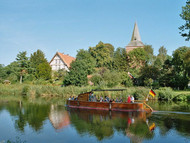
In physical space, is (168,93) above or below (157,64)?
below

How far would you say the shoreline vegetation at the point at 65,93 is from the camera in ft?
106

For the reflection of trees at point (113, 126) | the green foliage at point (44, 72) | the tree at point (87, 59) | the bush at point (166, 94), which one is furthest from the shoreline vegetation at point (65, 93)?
the tree at point (87, 59)

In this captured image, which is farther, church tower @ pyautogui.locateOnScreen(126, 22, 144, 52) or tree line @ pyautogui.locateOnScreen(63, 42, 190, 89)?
church tower @ pyautogui.locateOnScreen(126, 22, 144, 52)

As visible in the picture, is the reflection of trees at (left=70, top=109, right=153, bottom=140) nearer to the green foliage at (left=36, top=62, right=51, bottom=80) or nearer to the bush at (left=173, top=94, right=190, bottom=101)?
the bush at (left=173, top=94, right=190, bottom=101)

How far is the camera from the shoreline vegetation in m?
32.3

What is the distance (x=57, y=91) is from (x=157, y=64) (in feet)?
86.7

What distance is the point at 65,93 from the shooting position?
3944cm

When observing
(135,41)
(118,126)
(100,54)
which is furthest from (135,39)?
(118,126)

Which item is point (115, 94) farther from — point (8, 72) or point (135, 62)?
point (8, 72)

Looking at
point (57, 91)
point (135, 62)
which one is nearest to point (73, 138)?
point (57, 91)

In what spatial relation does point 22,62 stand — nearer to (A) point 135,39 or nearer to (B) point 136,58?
(B) point 136,58

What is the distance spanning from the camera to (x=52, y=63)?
64.4 metres

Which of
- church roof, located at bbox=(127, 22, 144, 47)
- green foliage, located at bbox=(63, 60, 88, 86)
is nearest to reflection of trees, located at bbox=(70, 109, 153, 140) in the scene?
green foliage, located at bbox=(63, 60, 88, 86)

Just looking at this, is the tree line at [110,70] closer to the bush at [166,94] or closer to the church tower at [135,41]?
the bush at [166,94]
